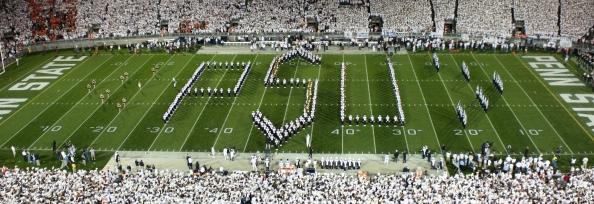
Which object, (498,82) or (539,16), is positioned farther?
(539,16)

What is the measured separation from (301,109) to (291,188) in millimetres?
10934

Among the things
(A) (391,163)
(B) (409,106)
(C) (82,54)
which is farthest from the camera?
(C) (82,54)

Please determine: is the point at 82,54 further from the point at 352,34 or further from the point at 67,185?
the point at 67,185

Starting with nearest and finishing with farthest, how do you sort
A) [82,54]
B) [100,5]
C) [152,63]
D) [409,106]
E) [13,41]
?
[409,106] < [152,63] < [82,54] < [13,41] < [100,5]

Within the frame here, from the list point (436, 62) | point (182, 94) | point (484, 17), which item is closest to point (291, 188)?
point (182, 94)

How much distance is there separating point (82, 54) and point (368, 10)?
859 inches

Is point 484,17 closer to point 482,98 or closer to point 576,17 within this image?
point 576,17

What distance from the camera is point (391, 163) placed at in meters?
28.5

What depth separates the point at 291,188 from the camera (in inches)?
952

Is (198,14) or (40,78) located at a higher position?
(198,14)

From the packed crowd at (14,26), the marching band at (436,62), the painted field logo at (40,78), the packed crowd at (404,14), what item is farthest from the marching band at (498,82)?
the packed crowd at (14,26)

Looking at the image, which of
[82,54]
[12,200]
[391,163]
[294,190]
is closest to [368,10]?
[82,54]

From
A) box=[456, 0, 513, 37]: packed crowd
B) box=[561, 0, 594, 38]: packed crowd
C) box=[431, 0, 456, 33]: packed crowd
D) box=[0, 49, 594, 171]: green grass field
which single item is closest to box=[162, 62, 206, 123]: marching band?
box=[0, 49, 594, 171]: green grass field

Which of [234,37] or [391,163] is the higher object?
[234,37]
